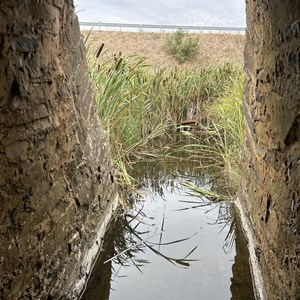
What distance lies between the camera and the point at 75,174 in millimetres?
2262

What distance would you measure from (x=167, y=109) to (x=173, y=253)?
129 inches

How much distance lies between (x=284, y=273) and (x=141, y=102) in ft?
9.75

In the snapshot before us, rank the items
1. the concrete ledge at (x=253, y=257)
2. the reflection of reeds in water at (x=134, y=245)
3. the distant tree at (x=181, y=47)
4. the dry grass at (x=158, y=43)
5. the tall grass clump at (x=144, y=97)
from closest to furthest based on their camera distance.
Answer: the concrete ledge at (x=253, y=257), the reflection of reeds in water at (x=134, y=245), the tall grass clump at (x=144, y=97), the distant tree at (x=181, y=47), the dry grass at (x=158, y=43)

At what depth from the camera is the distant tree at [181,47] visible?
16.3m

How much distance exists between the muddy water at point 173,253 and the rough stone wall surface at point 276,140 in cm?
30

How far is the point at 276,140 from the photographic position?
1897 millimetres

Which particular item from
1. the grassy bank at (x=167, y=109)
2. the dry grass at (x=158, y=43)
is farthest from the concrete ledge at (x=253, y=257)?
the dry grass at (x=158, y=43)

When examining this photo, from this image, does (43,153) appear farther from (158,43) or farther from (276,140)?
(158,43)

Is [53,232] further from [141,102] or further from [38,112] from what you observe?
[141,102]

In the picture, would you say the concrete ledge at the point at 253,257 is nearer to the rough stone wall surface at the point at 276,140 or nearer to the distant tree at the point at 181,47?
the rough stone wall surface at the point at 276,140

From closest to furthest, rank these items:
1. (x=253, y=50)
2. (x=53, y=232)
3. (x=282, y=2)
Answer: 1. (x=282, y=2)
2. (x=53, y=232)
3. (x=253, y=50)

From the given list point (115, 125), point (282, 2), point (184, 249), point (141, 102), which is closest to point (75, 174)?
point (184, 249)

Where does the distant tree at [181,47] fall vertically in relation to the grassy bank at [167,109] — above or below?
above

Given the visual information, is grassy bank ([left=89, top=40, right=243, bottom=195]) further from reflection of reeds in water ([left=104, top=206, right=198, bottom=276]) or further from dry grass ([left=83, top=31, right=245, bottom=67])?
dry grass ([left=83, top=31, right=245, bottom=67])
